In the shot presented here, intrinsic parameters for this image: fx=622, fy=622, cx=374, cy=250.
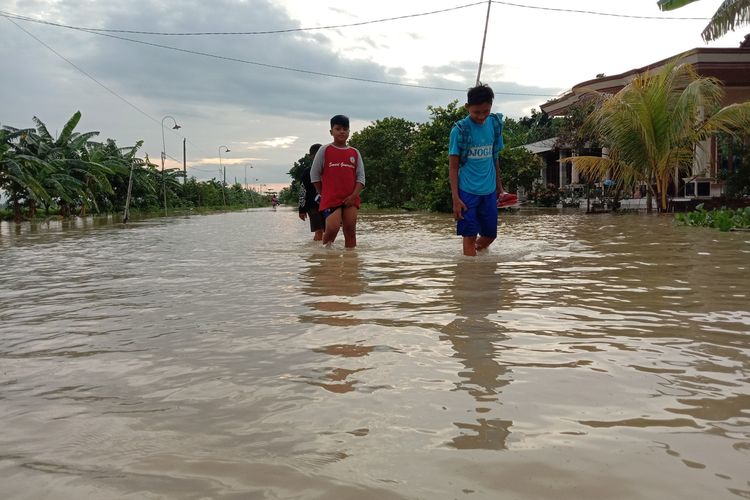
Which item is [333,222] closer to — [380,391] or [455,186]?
[455,186]

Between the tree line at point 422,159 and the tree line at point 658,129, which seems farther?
the tree line at point 422,159

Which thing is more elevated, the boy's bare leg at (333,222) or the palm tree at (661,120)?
the palm tree at (661,120)

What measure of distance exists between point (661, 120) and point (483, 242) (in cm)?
1142

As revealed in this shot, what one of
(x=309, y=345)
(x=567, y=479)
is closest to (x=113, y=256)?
(x=309, y=345)

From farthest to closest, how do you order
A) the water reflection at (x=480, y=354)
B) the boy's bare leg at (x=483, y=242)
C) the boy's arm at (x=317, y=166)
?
1. the boy's arm at (x=317, y=166)
2. the boy's bare leg at (x=483, y=242)
3. the water reflection at (x=480, y=354)

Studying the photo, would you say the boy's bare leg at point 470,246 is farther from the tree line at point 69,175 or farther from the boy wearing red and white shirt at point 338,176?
the tree line at point 69,175

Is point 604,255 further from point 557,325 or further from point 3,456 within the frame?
point 3,456

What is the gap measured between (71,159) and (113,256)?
2075cm

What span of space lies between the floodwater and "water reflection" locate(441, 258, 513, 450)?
0.04 feet

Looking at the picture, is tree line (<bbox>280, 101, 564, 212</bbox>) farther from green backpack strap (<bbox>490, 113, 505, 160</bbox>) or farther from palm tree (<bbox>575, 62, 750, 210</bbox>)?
green backpack strap (<bbox>490, 113, 505, 160</bbox>)

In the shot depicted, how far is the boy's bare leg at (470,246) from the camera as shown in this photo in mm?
6227

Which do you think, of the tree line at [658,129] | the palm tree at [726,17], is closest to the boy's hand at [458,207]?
the tree line at [658,129]

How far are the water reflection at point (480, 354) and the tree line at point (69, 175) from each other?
18.2 m

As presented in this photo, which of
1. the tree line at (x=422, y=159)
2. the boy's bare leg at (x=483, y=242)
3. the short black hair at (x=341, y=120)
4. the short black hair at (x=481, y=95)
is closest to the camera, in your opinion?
the short black hair at (x=481, y=95)
